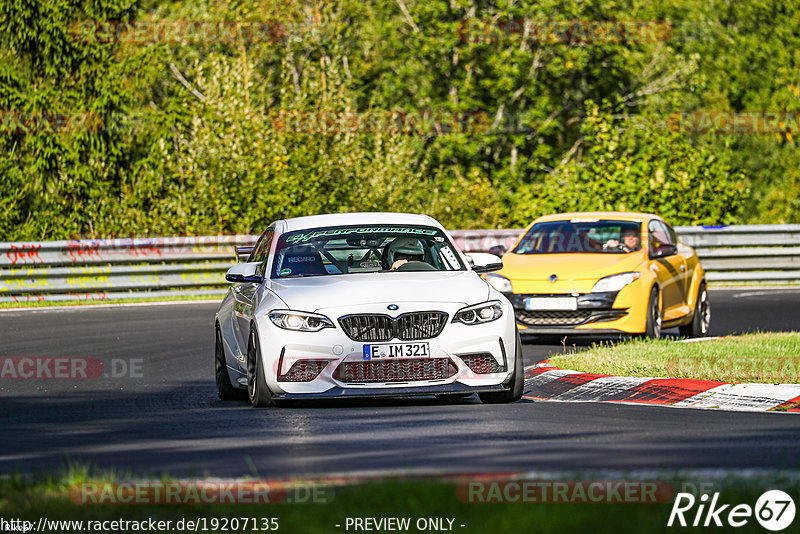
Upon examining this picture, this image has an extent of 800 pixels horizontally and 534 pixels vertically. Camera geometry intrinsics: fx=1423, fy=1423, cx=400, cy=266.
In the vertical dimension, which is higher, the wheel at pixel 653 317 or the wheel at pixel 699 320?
the wheel at pixel 653 317

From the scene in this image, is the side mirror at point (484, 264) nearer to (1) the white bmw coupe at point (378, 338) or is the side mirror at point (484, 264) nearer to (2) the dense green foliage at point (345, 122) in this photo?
(1) the white bmw coupe at point (378, 338)

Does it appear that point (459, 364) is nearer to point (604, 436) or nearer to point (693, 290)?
point (604, 436)

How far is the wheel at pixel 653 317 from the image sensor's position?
1595 cm

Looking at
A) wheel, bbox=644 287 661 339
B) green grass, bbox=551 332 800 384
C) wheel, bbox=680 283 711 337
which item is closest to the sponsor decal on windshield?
green grass, bbox=551 332 800 384

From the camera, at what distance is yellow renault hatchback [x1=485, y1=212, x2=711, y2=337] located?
52.2ft

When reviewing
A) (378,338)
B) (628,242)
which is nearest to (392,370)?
(378,338)

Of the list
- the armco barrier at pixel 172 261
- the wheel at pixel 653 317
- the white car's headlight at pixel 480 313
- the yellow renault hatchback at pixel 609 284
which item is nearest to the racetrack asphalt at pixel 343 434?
the white car's headlight at pixel 480 313

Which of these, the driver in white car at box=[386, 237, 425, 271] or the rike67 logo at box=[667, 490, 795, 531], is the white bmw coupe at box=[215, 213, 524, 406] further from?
the rike67 logo at box=[667, 490, 795, 531]

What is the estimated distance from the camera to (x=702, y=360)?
12.7m

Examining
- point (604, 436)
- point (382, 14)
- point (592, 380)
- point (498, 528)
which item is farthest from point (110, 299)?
point (382, 14)

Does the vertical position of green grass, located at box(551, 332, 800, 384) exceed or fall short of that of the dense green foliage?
it exceeds it

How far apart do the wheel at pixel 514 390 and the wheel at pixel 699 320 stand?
7.02m

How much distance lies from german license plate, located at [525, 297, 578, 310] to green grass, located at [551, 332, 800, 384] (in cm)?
116

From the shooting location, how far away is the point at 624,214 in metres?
18.1
